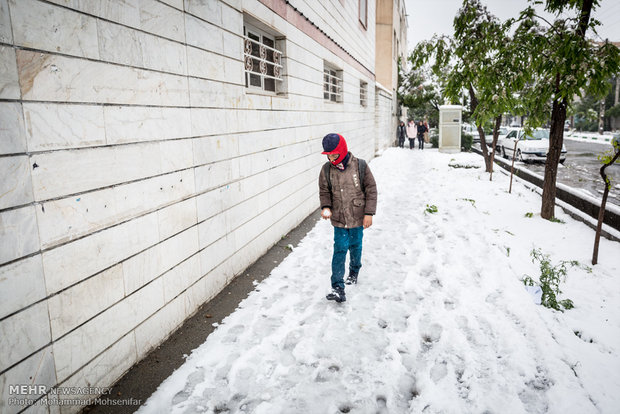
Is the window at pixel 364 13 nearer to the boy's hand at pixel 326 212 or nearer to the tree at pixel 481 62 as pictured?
the tree at pixel 481 62

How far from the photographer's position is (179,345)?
326cm

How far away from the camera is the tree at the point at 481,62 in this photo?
677 centimetres

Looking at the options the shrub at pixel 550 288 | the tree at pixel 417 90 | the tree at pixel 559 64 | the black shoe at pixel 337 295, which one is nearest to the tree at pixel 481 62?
the tree at pixel 559 64

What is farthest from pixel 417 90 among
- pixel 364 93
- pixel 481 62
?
pixel 481 62

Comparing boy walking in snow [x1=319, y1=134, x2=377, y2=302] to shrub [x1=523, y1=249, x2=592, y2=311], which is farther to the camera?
boy walking in snow [x1=319, y1=134, x2=377, y2=302]

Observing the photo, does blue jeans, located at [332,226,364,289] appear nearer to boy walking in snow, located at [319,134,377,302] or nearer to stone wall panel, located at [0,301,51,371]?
boy walking in snow, located at [319,134,377,302]

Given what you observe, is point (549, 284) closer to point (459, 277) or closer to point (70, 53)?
point (459, 277)

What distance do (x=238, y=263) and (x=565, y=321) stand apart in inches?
136

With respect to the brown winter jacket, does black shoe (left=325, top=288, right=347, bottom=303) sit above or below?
below

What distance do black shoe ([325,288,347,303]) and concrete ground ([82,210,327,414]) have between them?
936 millimetres

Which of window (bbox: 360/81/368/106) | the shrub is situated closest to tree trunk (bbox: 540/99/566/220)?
the shrub

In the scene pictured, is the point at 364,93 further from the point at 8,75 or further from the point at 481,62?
the point at 8,75

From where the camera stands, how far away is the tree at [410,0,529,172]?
6.77 m

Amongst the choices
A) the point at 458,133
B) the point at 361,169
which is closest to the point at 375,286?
the point at 361,169
